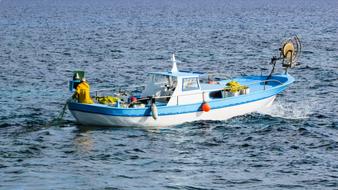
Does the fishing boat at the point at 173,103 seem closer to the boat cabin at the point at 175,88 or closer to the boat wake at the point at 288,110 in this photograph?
the boat cabin at the point at 175,88

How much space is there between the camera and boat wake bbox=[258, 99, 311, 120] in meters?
44.9

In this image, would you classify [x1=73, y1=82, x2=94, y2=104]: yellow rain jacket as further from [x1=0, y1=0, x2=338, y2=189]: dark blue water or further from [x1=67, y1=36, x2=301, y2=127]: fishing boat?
[x1=0, y1=0, x2=338, y2=189]: dark blue water

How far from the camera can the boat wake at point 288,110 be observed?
1768 inches

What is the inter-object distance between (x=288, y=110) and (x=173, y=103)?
375 inches

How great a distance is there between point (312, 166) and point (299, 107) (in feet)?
48.1

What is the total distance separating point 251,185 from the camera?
31062 millimetres

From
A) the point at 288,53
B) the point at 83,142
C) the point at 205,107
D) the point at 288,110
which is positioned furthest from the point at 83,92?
the point at 288,53

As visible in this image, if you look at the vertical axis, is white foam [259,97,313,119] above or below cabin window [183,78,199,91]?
below

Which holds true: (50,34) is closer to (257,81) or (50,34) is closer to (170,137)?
(257,81)

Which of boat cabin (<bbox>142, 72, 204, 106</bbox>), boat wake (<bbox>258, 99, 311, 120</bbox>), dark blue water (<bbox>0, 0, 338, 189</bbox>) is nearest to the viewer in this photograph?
dark blue water (<bbox>0, 0, 338, 189</bbox>)

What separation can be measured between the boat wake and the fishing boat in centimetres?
70

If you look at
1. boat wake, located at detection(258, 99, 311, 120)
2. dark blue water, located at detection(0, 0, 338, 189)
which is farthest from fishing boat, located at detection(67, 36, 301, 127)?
boat wake, located at detection(258, 99, 311, 120)

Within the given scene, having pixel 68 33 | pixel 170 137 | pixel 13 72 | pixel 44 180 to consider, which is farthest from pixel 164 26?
pixel 44 180

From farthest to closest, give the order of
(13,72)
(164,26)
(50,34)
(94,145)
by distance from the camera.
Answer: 1. (164,26)
2. (50,34)
3. (13,72)
4. (94,145)
